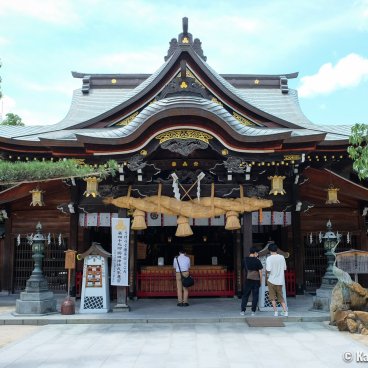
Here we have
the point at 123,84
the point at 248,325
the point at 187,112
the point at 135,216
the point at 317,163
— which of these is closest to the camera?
the point at 248,325

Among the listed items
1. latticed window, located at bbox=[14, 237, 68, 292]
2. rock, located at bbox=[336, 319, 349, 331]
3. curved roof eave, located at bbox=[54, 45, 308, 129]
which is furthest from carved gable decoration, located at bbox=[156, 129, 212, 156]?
latticed window, located at bbox=[14, 237, 68, 292]

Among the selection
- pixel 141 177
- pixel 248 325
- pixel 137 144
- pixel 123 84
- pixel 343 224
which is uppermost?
pixel 123 84

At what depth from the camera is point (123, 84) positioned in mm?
19219

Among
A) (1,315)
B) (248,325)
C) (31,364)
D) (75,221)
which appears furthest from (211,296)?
(31,364)

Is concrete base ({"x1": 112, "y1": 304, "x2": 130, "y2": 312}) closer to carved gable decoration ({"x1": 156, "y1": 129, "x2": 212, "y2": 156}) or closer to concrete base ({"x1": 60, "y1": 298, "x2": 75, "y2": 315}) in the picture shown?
concrete base ({"x1": 60, "y1": 298, "x2": 75, "y2": 315})

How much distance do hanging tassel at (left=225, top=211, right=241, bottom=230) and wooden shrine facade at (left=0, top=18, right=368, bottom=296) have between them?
90 mm

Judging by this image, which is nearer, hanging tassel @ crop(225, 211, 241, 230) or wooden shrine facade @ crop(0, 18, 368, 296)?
wooden shrine facade @ crop(0, 18, 368, 296)

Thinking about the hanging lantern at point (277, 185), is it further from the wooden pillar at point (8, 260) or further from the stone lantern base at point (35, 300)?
the wooden pillar at point (8, 260)

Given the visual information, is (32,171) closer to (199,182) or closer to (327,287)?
(199,182)

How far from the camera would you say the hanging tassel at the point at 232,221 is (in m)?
10.9

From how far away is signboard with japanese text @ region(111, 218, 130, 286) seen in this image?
10584 mm

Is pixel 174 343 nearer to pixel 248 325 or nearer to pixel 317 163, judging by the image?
pixel 248 325

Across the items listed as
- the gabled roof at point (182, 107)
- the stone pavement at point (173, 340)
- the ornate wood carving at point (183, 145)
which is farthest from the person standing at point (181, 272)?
the gabled roof at point (182, 107)

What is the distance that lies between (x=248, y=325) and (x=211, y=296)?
3970 millimetres
